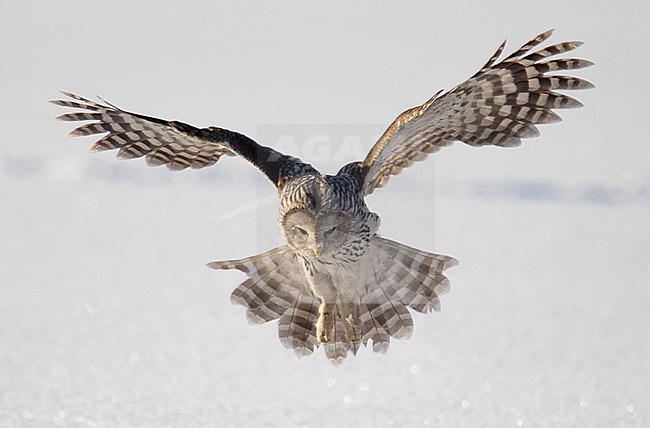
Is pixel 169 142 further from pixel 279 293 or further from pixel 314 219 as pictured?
pixel 314 219

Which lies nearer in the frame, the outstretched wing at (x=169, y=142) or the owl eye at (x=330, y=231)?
the owl eye at (x=330, y=231)

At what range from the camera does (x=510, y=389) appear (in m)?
5.02

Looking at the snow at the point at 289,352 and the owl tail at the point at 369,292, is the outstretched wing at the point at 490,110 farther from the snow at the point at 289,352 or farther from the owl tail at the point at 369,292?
the snow at the point at 289,352

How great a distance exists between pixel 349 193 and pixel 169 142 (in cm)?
130

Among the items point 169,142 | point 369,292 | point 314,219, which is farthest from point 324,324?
point 169,142

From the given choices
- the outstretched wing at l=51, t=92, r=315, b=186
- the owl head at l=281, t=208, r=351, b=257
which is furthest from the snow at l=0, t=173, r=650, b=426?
the outstretched wing at l=51, t=92, r=315, b=186

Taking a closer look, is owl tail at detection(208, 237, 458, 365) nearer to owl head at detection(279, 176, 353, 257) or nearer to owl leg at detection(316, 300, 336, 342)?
owl leg at detection(316, 300, 336, 342)

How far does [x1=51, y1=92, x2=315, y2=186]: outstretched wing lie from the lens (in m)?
4.93

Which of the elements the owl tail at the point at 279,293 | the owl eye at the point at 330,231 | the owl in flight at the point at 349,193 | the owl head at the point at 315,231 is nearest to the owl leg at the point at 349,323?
the owl in flight at the point at 349,193

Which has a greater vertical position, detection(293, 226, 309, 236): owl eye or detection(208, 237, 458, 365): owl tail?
detection(293, 226, 309, 236): owl eye

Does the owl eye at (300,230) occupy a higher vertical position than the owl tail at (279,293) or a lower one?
higher

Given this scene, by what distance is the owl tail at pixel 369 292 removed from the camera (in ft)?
17.7

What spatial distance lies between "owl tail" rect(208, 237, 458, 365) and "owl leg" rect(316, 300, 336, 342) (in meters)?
0.19

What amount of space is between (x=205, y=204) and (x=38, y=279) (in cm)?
299
